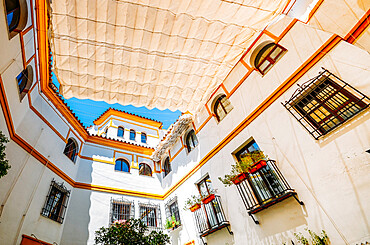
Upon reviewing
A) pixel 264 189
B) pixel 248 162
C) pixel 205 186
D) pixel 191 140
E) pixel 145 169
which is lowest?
pixel 264 189

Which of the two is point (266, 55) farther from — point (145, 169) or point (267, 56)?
point (145, 169)

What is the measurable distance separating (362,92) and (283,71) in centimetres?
208

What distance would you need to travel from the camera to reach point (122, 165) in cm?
1144

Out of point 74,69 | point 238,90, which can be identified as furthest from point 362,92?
point 74,69

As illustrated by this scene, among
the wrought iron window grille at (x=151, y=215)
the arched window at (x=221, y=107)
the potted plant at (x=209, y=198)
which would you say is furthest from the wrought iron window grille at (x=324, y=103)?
the wrought iron window grille at (x=151, y=215)

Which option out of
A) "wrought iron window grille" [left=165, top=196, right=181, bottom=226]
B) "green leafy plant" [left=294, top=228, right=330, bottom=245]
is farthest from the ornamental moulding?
"green leafy plant" [left=294, top=228, right=330, bottom=245]

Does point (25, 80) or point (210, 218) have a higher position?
point (25, 80)

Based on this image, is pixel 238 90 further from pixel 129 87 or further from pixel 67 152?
pixel 67 152

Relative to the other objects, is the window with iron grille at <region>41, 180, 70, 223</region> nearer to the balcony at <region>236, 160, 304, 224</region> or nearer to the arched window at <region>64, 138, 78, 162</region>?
the arched window at <region>64, 138, 78, 162</region>

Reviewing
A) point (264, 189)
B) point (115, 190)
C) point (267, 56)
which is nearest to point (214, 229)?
point (264, 189)

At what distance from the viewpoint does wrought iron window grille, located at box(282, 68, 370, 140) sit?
4.32 metres

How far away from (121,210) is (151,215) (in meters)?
1.56

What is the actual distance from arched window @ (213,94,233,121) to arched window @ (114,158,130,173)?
20.9 ft

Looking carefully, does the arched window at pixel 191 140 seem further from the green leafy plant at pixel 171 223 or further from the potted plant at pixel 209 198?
the green leafy plant at pixel 171 223
